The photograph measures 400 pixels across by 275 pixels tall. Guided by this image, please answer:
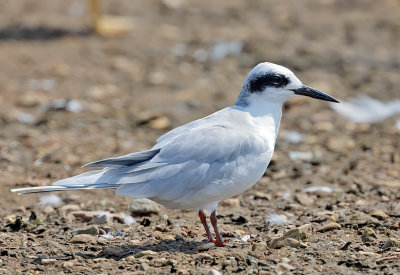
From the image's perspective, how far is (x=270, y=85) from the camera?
14.6 ft

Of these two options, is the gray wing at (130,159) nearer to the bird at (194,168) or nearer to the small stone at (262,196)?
the bird at (194,168)

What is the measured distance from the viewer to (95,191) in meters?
5.60

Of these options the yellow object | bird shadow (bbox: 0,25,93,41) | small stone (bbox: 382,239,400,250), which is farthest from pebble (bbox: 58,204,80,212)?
the yellow object

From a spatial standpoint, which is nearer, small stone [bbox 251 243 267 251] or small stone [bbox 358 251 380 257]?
small stone [bbox 358 251 380 257]

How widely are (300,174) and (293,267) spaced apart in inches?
86.1

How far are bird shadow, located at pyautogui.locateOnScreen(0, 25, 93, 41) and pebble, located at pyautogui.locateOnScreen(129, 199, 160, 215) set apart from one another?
5514 millimetres

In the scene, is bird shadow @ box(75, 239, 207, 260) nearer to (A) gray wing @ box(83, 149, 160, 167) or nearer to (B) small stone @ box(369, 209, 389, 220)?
(A) gray wing @ box(83, 149, 160, 167)

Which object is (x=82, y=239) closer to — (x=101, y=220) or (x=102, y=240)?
(x=102, y=240)

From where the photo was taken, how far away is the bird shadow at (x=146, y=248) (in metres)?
4.09

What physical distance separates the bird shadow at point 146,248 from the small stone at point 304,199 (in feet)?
3.84

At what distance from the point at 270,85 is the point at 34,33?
21.4ft

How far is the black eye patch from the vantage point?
443 centimetres

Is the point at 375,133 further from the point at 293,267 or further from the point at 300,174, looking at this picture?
the point at 293,267

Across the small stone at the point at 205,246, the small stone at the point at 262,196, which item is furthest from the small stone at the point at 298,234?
the small stone at the point at 262,196
